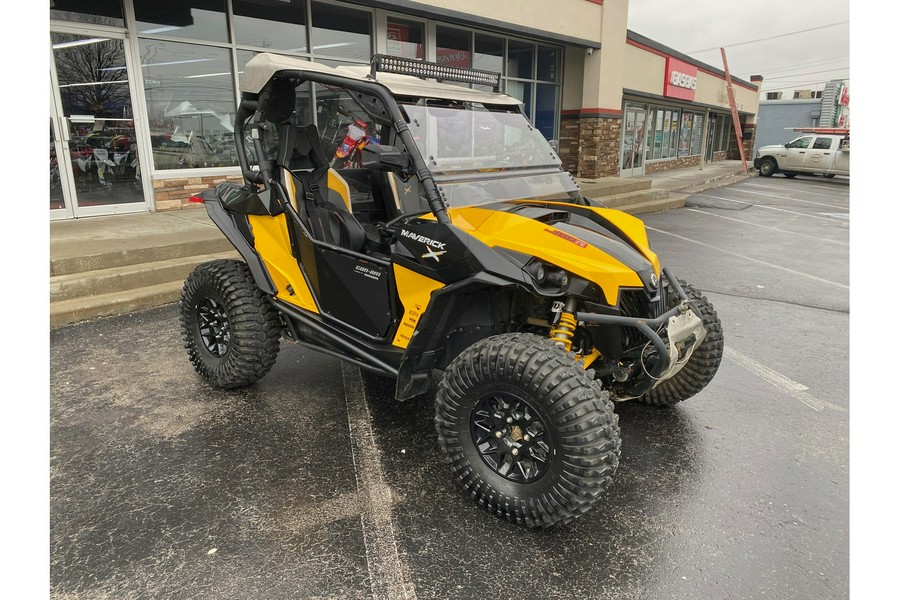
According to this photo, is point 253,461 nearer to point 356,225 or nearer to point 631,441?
point 356,225

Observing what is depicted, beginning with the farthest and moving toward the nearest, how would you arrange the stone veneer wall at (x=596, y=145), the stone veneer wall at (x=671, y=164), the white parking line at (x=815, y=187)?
1. the stone veneer wall at (x=671, y=164)
2. the white parking line at (x=815, y=187)
3. the stone veneer wall at (x=596, y=145)

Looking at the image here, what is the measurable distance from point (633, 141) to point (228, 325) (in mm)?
17499

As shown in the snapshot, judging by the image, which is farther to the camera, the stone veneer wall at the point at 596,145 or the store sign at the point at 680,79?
the store sign at the point at 680,79

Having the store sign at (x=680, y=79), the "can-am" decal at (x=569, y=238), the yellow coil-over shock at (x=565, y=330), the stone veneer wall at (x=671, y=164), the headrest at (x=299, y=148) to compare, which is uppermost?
the store sign at (x=680, y=79)

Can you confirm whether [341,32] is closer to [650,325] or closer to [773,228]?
[773,228]

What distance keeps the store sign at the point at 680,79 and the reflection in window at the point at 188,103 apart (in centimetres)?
1506

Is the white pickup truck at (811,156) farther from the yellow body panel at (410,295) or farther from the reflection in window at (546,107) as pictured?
the yellow body panel at (410,295)

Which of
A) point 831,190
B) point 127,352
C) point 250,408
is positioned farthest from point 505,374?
point 831,190

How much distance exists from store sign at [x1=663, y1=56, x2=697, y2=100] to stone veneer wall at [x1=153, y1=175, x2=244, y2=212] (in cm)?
1569

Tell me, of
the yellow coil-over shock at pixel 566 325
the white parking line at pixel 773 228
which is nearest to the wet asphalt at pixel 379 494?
the yellow coil-over shock at pixel 566 325

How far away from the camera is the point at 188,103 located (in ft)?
28.3

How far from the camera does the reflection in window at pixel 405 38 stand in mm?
→ 10938

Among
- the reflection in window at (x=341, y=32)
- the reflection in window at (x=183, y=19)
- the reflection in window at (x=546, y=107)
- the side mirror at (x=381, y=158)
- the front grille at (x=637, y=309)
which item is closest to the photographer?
the side mirror at (x=381, y=158)

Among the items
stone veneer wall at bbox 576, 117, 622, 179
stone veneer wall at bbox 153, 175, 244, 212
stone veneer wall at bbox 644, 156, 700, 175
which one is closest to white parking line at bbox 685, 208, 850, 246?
stone veneer wall at bbox 576, 117, 622, 179
